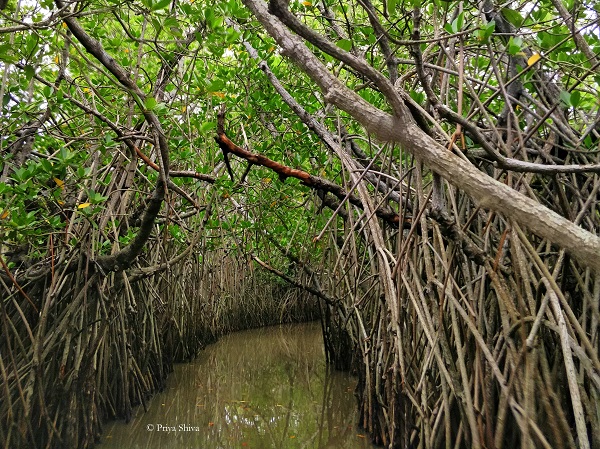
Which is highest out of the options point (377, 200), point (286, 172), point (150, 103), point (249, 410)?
point (150, 103)

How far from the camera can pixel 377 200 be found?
246cm

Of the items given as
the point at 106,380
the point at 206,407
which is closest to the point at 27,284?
the point at 106,380

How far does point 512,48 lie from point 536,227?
0.85 meters

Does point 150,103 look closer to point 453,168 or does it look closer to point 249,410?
point 453,168

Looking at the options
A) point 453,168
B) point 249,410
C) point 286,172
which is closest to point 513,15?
point 453,168

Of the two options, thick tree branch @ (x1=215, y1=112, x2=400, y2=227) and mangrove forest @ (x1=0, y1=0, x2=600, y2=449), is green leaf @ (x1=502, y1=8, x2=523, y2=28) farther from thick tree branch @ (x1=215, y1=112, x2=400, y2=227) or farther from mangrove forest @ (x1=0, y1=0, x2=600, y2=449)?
thick tree branch @ (x1=215, y1=112, x2=400, y2=227)

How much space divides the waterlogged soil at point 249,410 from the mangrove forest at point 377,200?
0.12 metres

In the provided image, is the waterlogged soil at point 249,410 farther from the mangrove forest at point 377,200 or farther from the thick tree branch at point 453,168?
the thick tree branch at point 453,168

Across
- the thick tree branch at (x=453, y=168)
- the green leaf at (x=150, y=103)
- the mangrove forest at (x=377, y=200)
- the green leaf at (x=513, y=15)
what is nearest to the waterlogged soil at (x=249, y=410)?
the mangrove forest at (x=377, y=200)

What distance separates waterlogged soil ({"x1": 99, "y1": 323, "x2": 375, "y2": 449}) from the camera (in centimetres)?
268

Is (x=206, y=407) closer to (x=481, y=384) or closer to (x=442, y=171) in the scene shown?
(x=481, y=384)

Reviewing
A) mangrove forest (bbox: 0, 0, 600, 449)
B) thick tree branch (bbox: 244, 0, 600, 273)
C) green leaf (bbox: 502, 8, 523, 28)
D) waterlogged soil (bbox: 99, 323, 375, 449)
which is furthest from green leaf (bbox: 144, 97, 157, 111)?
waterlogged soil (bbox: 99, 323, 375, 449)

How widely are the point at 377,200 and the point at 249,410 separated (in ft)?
6.37

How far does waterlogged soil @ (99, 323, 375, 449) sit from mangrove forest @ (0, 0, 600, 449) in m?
0.12
